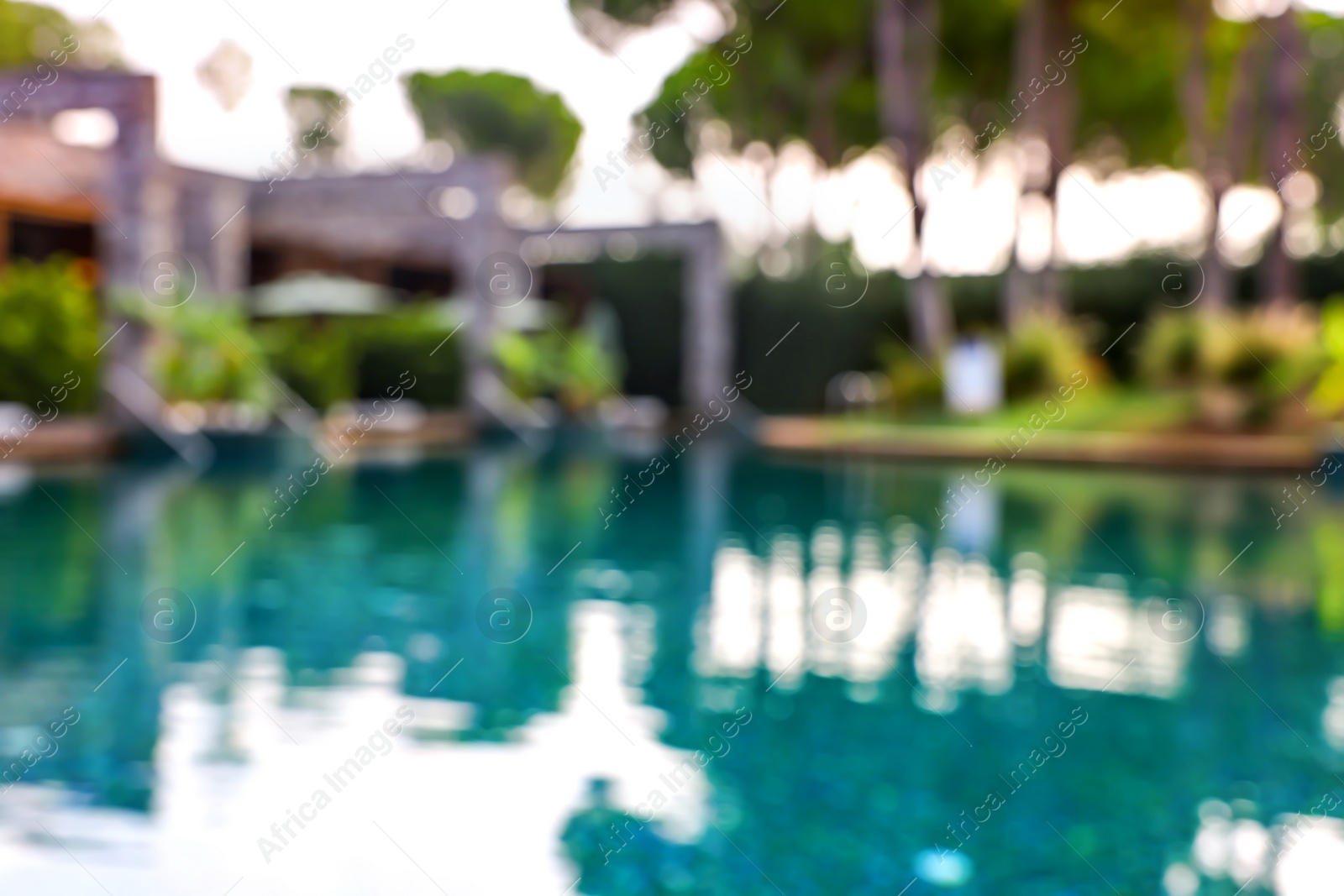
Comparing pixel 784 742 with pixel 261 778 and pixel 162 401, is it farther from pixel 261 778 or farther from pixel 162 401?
pixel 162 401

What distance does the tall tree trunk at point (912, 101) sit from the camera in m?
18.3

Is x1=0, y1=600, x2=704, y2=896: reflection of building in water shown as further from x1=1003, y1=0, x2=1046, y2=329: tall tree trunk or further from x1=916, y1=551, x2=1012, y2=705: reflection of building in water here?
x1=1003, y1=0, x2=1046, y2=329: tall tree trunk

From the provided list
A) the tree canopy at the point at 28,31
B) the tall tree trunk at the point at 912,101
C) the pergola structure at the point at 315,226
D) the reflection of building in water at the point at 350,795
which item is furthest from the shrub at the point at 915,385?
the tree canopy at the point at 28,31

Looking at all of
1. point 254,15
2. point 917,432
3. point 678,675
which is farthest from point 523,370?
point 678,675

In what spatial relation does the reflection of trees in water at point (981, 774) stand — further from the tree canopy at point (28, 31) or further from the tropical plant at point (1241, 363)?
the tree canopy at point (28, 31)
